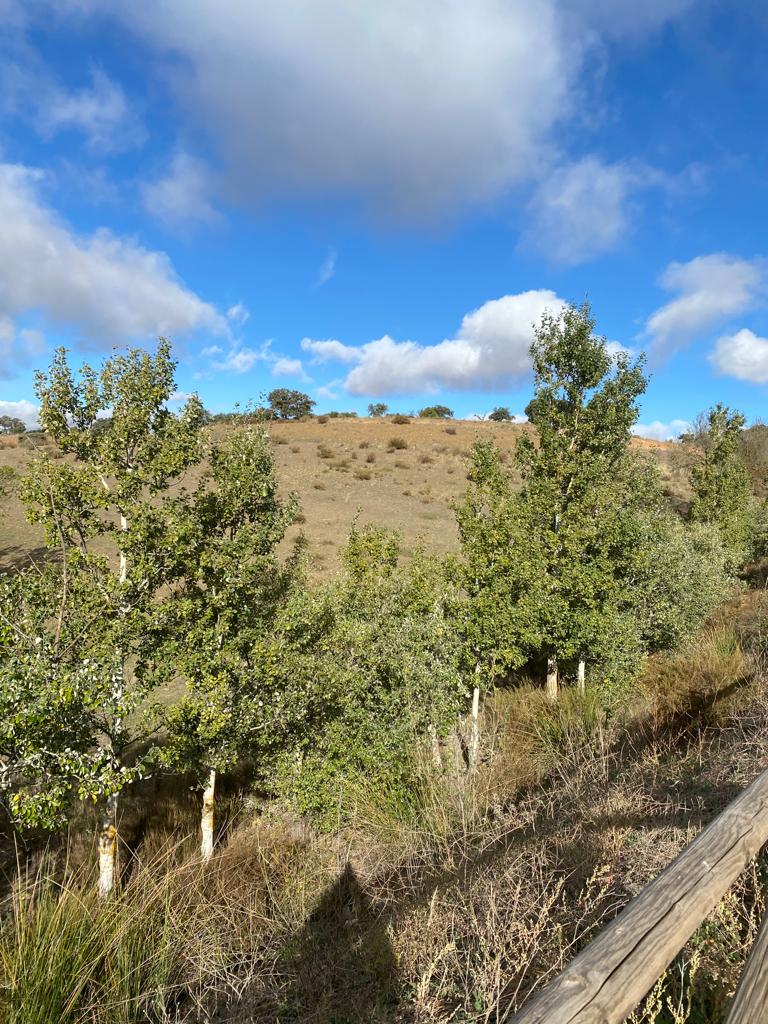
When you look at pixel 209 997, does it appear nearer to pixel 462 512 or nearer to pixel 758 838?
pixel 758 838

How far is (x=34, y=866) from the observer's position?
27.6ft

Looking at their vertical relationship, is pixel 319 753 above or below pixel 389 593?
below

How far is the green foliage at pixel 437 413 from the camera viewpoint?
254ft

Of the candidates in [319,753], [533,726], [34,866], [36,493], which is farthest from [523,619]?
[34,866]

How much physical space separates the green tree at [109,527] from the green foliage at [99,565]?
2cm

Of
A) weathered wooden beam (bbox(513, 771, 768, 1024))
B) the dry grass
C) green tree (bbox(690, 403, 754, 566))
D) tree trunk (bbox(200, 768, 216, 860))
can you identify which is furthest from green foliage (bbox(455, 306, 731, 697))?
green tree (bbox(690, 403, 754, 566))

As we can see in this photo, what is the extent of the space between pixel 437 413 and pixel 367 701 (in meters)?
73.4

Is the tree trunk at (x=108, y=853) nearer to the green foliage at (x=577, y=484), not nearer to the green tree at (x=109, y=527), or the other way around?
the green tree at (x=109, y=527)

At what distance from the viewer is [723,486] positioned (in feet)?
82.0

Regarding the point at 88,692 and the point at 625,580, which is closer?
the point at 88,692

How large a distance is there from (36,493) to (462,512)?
279 inches

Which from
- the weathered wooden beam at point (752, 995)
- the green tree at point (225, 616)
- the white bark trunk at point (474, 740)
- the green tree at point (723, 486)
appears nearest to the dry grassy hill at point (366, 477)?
the green tree at point (723, 486)

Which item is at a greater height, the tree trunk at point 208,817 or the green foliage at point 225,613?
the green foliage at point 225,613

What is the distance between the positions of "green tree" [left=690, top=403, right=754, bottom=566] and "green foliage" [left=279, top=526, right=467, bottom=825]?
1976 cm
